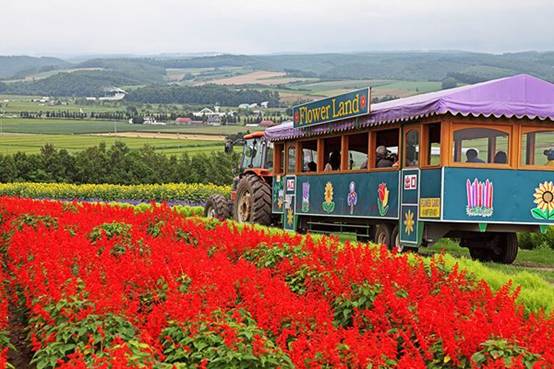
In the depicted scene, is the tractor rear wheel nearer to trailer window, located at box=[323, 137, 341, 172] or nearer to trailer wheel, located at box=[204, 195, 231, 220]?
trailer window, located at box=[323, 137, 341, 172]

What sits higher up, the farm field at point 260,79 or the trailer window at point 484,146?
the farm field at point 260,79

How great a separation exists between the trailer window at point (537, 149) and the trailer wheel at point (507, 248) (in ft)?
5.06

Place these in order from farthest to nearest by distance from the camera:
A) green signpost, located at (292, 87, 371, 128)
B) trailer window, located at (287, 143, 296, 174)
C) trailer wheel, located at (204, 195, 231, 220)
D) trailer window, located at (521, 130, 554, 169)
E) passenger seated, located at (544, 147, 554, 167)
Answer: trailer wheel, located at (204, 195, 231, 220) < trailer window, located at (287, 143, 296, 174) < green signpost, located at (292, 87, 371, 128) < passenger seated, located at (544, 147, 554, 167) < trailer window, located at (521, 130, 554, 169)

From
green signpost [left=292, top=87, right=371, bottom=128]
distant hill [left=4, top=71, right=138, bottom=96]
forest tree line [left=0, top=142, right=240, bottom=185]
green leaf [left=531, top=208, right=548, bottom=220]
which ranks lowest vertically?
forest tree line [left=0, top=142, right=240, bottom=185]

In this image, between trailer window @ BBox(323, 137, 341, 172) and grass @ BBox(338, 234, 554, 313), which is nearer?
grass @ BBox(338, 234, 554, 313)

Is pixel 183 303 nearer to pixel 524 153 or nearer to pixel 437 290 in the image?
pixel 437 290

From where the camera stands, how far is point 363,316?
8148 mm

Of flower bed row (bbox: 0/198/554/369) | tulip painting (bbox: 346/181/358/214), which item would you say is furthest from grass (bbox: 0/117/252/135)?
flower bed row (bbox: 0/198/554/369)

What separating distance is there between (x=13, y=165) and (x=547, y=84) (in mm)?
35304

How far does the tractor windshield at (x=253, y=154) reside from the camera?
21.9 metres

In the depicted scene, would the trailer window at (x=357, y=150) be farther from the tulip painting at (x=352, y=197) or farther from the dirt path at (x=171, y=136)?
the dirt path at (x=171, y=136)

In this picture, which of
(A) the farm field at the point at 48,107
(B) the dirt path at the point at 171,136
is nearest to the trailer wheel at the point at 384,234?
(B) the dirt path at the point at 171,136

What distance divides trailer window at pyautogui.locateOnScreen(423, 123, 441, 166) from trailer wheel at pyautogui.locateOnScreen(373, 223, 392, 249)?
1.77m

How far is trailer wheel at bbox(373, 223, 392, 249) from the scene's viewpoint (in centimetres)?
1519
